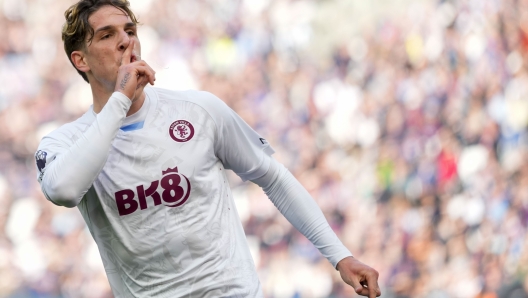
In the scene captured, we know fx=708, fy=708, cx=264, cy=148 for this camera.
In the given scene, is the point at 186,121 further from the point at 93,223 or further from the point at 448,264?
the point at 448,264

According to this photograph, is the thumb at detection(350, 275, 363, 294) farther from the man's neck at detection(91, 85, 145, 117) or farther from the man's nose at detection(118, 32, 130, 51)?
the man's nose at detection(118, 32, 130, 51)

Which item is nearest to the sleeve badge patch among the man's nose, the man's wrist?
the man's nose

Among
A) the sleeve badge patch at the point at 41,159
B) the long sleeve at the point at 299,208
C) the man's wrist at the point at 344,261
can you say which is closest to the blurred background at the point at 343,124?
the long sleeve at the point at 299,208

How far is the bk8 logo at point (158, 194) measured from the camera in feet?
7.32

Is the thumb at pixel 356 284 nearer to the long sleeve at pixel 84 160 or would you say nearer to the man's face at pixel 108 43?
the long sleeve at pixel 84 160

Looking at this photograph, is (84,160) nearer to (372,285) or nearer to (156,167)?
(156,167)

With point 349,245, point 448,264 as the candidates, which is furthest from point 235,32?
point 448,264

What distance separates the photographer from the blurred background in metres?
6.03

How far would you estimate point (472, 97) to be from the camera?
6.80 m

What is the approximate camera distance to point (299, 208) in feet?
8.35

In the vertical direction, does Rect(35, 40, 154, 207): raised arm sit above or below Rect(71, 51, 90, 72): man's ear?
below

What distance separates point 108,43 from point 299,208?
34.6 inches

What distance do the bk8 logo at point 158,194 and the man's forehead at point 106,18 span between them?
559 millimetres

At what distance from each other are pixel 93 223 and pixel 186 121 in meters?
0.46
